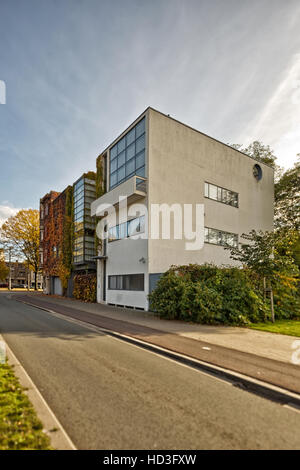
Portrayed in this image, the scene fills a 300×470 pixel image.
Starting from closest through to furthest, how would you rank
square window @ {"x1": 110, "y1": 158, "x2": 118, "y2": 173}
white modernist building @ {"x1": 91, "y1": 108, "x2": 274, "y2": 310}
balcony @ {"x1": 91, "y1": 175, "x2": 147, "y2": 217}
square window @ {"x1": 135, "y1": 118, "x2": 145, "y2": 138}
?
1. balcony @ {"x1": 91, "y1": 175, "x2": 147, "y2": 217}
2. white modernist building @ {"x1": 91, "y1": 108, "x2": 274, "y2": 310}
3. square window @ {"x1": 135, "y1": 118, "x2": 145, "y2": 138}
4. square window @ {"x1": 110, "y1": 158, "x2": 118, "y2": 173}

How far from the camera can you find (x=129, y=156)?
1983 cm

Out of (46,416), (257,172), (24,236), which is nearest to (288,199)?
(257,172)

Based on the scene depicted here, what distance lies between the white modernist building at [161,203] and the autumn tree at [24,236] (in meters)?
25.2

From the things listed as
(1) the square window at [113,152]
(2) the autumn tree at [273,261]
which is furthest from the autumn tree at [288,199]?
(1) the square window at [113,152]

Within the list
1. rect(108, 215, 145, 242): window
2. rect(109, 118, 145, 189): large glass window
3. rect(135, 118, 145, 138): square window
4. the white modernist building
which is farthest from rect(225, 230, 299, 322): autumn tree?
rect(135, 118, 145, 138): square window

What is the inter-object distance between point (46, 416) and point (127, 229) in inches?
630

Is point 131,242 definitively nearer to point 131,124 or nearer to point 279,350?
point 131,124

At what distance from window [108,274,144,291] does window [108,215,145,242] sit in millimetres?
2871

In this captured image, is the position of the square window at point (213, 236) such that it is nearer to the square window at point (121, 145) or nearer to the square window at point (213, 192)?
the square window at point (213, 192)

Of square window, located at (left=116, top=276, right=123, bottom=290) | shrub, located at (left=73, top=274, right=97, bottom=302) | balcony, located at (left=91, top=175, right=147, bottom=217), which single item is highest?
balcony, located at (left=91, top=175, right=147, bottom=217)

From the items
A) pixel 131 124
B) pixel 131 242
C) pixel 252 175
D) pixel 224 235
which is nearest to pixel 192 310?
pixel 131 242

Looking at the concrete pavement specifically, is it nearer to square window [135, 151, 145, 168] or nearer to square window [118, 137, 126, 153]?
square window [135, 151, 145, 168]

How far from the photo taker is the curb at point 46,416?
2.96m

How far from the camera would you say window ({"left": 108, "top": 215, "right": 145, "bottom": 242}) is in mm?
17663
